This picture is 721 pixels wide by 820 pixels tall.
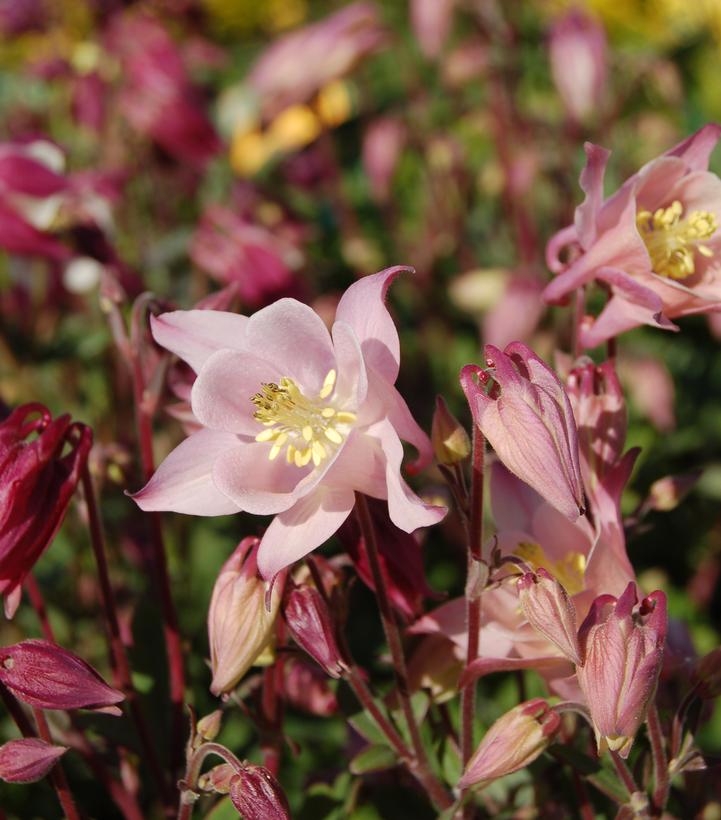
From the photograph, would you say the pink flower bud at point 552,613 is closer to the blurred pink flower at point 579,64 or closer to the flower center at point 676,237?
the flower center at point 676,237

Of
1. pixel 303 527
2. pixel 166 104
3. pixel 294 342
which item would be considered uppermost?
pixel 166 104

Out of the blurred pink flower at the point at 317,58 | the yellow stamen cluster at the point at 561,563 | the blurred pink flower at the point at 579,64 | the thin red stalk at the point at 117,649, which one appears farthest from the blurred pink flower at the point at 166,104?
the yellow stamen cluster at the point at 561,563

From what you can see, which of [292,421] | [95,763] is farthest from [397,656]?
[95,763]

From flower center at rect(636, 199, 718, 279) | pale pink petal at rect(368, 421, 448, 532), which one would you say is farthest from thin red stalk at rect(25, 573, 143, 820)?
flower center at rect(636, 199, 718, 279)

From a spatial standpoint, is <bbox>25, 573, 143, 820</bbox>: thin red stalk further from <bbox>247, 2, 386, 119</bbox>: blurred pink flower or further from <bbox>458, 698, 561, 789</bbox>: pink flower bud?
<bbox>247, 2, 386, 119</bbox>: blurred pink flower

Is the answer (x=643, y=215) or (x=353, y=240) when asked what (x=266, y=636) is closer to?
(x=643, y=215)

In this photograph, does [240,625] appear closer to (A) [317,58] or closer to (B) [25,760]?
(B) [25,760]
